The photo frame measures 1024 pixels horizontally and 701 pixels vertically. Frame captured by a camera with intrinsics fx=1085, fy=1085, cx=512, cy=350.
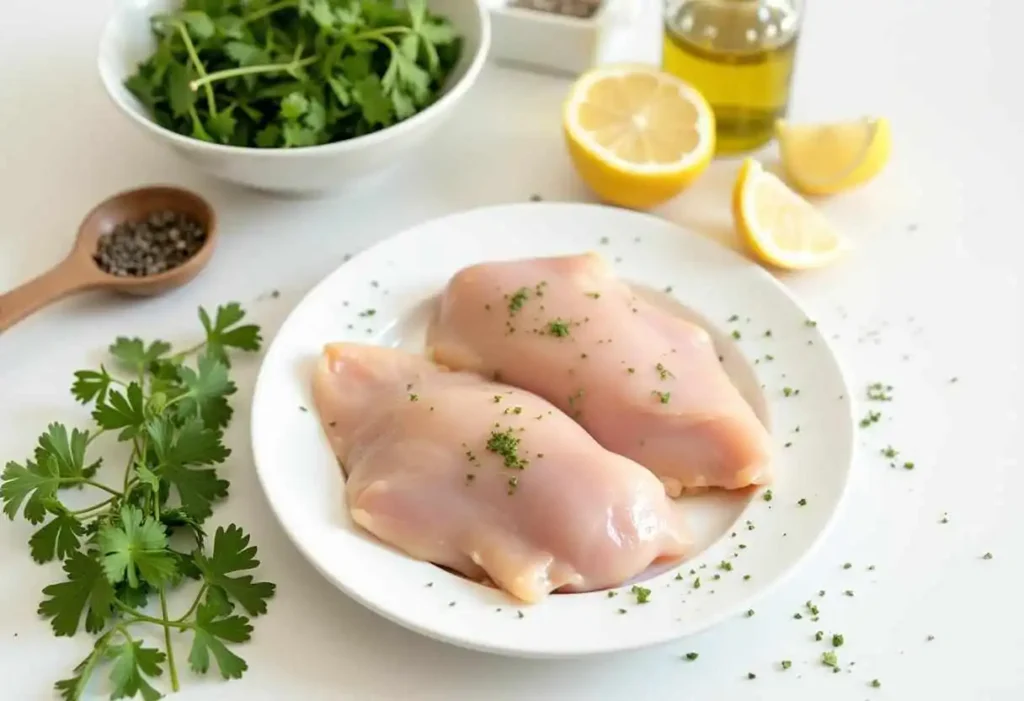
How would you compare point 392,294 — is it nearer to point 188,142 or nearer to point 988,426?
point 188,142

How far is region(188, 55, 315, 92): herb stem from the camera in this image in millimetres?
1379

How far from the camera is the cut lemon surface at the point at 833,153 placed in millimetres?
1434

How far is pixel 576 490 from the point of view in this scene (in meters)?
1.05

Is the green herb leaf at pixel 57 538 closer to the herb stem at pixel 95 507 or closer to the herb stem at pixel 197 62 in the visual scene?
the herb stem at pixel 95 507

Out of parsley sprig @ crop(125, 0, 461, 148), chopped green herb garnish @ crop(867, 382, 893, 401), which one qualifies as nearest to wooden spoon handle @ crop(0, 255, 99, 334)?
parsley sprig @ crop(125, 0, 461, 148)

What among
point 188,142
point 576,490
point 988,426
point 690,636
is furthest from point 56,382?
point 988,426

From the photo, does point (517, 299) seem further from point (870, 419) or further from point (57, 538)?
point (57, 538)

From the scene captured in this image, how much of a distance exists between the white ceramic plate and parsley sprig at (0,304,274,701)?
7 centimetres

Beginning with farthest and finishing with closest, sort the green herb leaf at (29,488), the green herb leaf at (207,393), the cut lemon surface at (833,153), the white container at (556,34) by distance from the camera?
1. the white container at (556,34)
2. the cut lemon surface at (833,153)
3. the green herb leaf at (207,393)
4. the green herb leaf at (29,488)

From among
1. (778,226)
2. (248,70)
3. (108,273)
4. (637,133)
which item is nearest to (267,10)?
(248,70)

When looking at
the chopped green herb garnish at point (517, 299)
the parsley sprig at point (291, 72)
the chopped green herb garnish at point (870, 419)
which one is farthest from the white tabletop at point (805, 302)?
the chopped green herb garnish at point (517, 299)

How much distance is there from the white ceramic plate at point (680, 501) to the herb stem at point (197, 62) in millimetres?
279

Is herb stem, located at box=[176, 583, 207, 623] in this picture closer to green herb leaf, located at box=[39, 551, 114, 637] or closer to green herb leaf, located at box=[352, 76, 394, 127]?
green herb leaf, located at box=[39, 551, 114, 637]

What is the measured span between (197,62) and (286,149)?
187 mm
